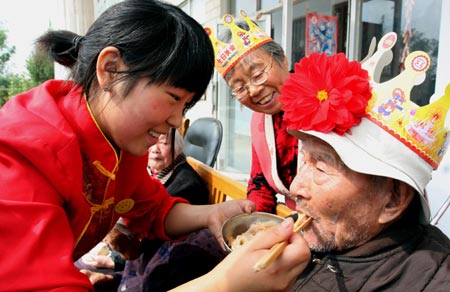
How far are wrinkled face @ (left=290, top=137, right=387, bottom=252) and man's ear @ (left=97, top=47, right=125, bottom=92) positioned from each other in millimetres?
685

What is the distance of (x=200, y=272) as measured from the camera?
1718 mm

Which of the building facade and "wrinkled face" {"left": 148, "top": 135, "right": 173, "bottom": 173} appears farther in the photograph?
the building facade

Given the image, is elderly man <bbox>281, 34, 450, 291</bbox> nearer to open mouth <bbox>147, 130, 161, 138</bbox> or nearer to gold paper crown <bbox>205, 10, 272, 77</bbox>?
open mouth <bbox>147, 130, 161, 138</bbox>

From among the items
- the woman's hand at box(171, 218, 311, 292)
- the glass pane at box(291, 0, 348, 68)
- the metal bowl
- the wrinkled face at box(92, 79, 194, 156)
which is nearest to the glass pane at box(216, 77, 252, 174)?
the glass pane at box(291, 0, 348, 68)

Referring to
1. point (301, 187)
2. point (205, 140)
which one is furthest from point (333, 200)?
point (205, 140)

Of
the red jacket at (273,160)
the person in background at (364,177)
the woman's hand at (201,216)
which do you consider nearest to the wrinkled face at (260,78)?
the red jacket at (273,160)

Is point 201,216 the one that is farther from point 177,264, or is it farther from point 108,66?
point 108,66

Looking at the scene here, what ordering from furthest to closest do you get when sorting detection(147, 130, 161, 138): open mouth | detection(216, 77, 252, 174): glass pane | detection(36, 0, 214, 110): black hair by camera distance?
detection(216, 77, 252, 174): glass pane, detection(147, 130, 161, 138): open mouth, detection(36, 0, 214, 110): black hair

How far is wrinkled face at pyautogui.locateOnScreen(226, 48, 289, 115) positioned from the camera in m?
1.96

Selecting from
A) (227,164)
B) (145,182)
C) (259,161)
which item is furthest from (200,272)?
(227,164)

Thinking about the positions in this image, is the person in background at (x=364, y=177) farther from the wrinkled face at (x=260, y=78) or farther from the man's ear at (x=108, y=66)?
the wrinkled face at (x=260, y=78)

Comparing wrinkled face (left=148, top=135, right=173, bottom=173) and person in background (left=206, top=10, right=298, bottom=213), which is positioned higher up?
person in background (left=206, top=10, right=298, bottom=213)

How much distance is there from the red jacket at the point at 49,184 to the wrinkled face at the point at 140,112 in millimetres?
51

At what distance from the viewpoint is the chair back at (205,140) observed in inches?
133
